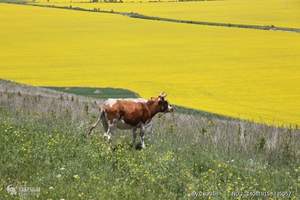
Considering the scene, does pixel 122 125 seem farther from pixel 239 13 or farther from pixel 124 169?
pixel 239 13

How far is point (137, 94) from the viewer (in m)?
20.6

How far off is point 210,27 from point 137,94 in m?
25.1

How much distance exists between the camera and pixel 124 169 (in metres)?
9.72

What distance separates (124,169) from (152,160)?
0.67 m

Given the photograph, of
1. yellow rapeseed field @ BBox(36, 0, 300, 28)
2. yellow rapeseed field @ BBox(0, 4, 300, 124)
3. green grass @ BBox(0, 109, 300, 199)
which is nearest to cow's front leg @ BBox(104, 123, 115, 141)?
green grass @ BBox(0, 109, 300, 199)

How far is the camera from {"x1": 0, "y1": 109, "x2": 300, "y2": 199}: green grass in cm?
861

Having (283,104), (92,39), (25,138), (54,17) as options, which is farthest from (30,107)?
(54,17)

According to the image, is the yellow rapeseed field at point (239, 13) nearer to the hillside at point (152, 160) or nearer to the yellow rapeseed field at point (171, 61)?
the yellow rapeseed field at point (171, 61)

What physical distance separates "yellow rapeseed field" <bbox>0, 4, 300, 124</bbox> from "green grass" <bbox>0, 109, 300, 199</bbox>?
6.05 m

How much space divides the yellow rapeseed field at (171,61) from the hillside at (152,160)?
14.9 feet

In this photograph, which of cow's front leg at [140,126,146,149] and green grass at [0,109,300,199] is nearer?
green grass at [0,109,300,199]

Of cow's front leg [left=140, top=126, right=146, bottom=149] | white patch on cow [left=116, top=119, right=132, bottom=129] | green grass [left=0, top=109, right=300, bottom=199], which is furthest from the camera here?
white patch on cow [left=116, top=119, right=132, bottom=129]

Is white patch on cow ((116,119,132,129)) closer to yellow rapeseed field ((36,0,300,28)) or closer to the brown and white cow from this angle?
the brown and white cow

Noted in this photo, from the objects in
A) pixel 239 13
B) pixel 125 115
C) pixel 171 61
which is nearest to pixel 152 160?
pixel 125 115
